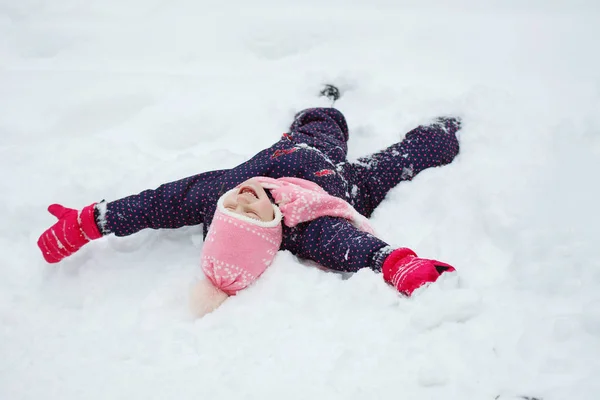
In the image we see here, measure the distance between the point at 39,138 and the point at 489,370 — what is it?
192 cm

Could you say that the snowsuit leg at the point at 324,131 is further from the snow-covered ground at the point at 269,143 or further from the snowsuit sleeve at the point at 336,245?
the snowsuit sleeve at the point at 336,245

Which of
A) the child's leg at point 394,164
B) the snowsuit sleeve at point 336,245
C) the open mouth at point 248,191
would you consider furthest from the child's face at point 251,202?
the child's leg at point 394,164

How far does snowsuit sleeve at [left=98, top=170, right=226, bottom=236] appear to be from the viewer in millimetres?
1650

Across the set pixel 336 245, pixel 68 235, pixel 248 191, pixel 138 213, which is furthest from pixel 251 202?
pixel 68 235

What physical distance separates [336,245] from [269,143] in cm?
78

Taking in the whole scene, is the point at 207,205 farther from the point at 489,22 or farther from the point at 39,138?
the point at 489,22

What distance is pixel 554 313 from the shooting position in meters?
1.07

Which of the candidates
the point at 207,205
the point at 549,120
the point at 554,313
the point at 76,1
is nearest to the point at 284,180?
the point at 207,205

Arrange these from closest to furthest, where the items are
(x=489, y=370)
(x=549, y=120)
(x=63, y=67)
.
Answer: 1. (x=489, y=370)
2. (x=549, y=120)
3. (x=63, y=67)

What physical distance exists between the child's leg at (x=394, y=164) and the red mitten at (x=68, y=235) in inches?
33.2

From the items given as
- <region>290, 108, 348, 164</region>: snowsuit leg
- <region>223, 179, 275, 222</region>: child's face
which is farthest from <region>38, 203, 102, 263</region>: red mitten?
<region>290, 108, 348, 164</region>: snowsuit leg

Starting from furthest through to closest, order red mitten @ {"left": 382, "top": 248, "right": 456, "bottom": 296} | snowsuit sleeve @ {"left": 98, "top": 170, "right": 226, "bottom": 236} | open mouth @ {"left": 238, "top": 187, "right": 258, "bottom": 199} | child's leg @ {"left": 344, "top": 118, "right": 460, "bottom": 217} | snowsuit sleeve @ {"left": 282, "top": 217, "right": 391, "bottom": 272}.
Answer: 1. child's leg @ {"left": 344, "top": 118, "right": 460, "bottom": 217}
2. snowsuit sleeve @ {"left": 98, "top": 170, "right": 226, "bottom": 236}
3. open mouth @ {"left": 238, "top": 187, "right": 258, "bottom": 199}
4. snowsuit sleeve @ {"left": 282, "top": 217, "right": 391, "bottom": 272}
5. red mitten @ {"left": 382, "top": 248, "right": 456, "bottom": 296}

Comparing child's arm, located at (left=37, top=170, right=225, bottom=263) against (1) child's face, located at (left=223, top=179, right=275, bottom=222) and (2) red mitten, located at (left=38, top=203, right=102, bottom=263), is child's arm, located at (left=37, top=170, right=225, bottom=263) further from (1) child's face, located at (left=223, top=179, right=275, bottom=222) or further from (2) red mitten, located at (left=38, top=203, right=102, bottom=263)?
(1) child's face, located at (left=223, top=179, right=275, bottom=222)

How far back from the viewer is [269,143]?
210cm
